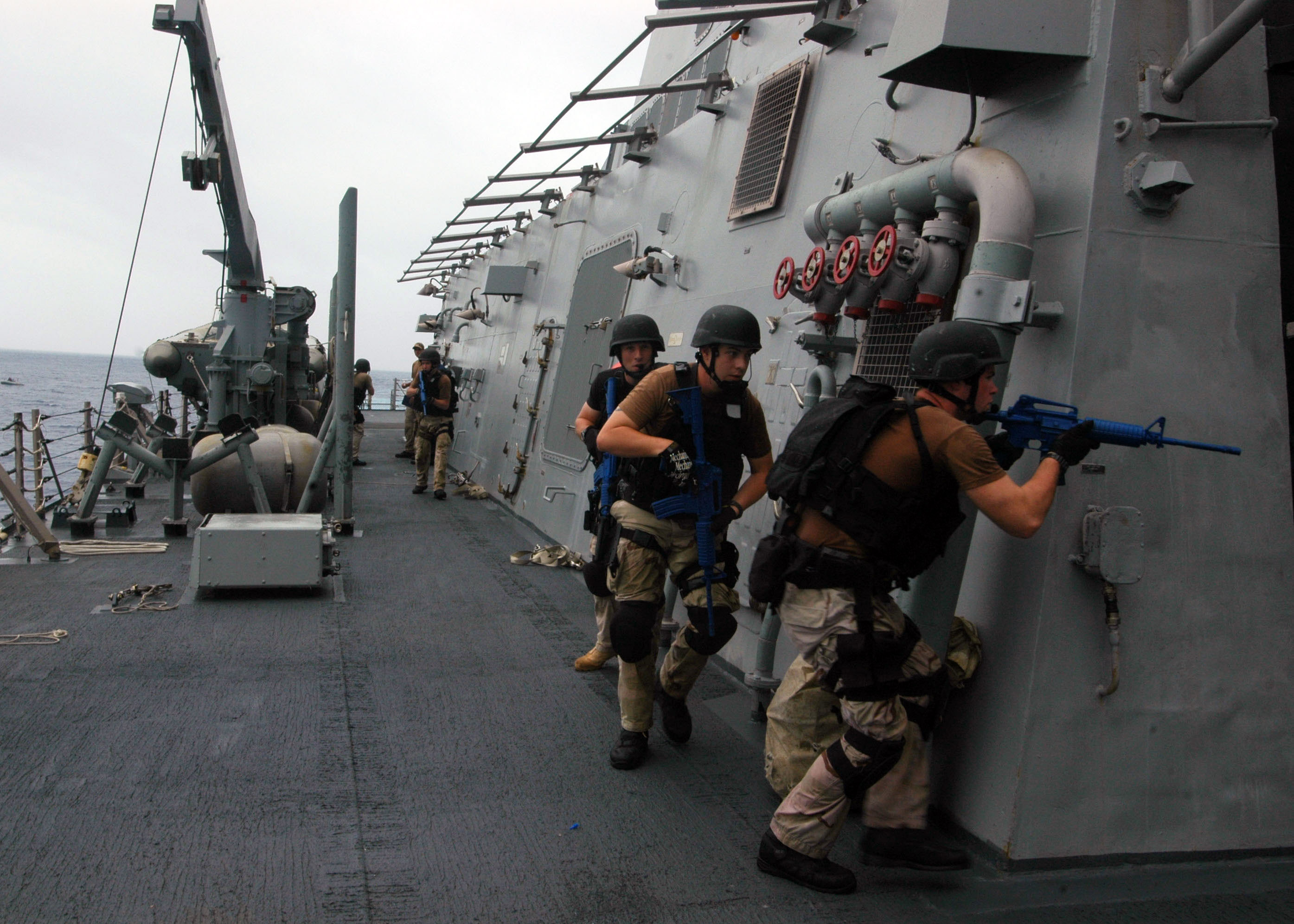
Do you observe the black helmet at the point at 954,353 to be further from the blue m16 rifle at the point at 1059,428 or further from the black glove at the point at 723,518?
the black glove at the point at 723,518

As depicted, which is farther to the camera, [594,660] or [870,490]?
[594,660]

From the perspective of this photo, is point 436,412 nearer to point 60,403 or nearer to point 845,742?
point 845,742

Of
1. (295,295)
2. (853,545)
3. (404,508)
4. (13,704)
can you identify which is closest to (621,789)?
(853,545)

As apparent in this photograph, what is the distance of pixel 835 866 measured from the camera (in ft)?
9.78

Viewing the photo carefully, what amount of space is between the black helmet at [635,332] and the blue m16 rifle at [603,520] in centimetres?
20

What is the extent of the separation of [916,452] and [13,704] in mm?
3788

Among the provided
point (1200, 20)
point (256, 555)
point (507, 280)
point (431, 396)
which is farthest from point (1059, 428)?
point (507, 280)

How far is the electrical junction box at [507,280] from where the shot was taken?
12.0 meters

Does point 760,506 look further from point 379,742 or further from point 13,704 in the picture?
point 13,704

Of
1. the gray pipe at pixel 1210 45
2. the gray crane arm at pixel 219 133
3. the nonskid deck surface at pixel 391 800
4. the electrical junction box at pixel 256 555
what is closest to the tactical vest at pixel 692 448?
the nonskid deck surface at pixel 391 800

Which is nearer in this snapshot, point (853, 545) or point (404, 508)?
point (853, 545)

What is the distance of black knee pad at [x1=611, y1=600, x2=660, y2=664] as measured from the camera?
12.7ft

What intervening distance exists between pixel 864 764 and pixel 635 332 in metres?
2.40

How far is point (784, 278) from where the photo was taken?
14.4 ft
